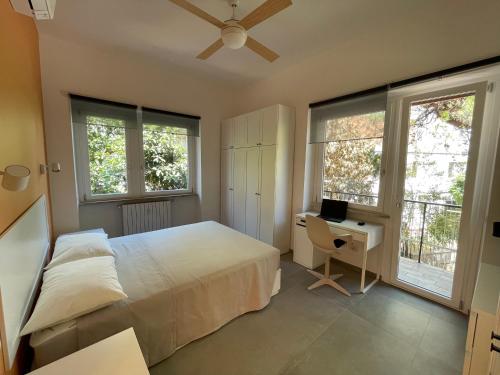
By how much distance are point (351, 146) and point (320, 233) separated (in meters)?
1.26

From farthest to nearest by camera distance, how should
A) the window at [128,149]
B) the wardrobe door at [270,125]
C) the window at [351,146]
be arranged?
the wardrobe door at [270,125] < the window at [128,149] < the window at [351,146]

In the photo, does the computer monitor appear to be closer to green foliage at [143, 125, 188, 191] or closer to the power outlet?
the power outlet

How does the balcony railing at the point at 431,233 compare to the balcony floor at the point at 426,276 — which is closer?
the balcony railing at the point at 431,233

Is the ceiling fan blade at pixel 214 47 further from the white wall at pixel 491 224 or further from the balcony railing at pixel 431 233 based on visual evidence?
the balcony railing at pixel 431 233

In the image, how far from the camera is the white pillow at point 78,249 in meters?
1.69

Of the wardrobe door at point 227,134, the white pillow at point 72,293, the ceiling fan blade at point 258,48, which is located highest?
the ceiling fan blade at point 258,48

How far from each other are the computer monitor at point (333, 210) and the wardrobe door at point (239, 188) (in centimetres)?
132

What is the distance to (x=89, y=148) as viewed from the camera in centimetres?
291

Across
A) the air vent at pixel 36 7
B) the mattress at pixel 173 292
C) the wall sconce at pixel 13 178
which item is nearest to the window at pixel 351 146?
the mattress at pixel 173 292

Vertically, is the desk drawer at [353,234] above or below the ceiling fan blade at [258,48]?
below

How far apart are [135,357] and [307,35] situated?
121 inches

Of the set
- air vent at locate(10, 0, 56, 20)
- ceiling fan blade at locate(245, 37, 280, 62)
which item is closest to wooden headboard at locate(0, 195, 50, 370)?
air vent at locate(10, 0, 56, 20)

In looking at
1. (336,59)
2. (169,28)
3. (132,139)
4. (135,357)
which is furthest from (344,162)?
(132,139)

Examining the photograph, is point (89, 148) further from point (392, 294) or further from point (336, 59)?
point (392, 294)
